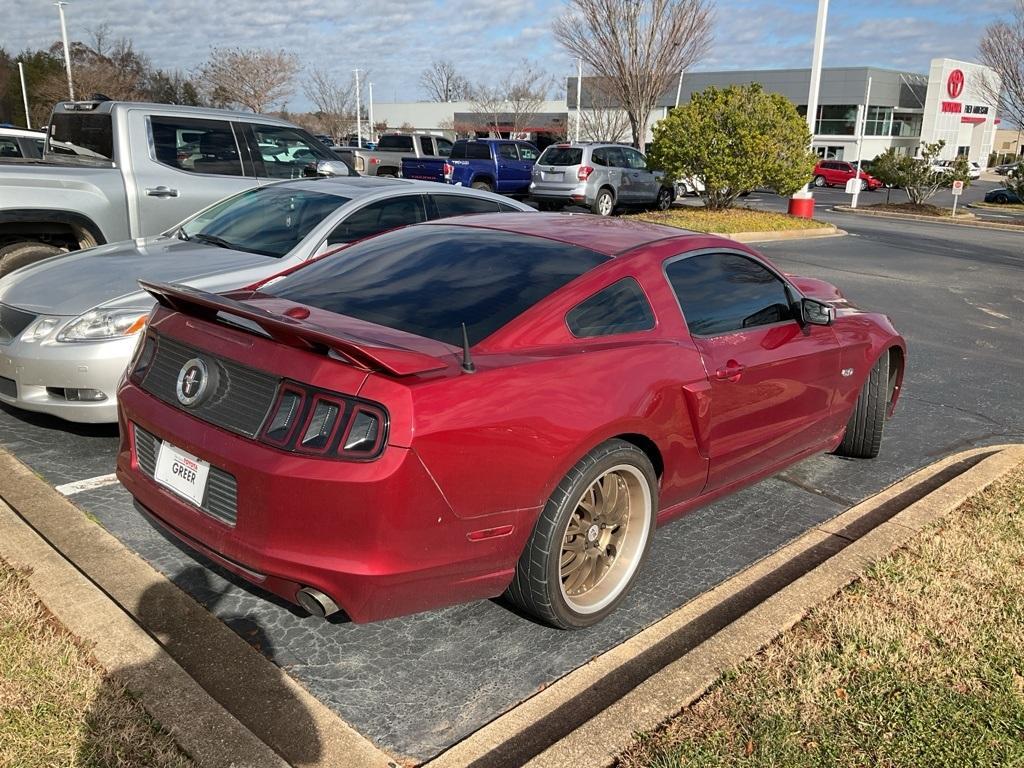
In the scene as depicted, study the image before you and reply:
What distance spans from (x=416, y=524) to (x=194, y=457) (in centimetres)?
85

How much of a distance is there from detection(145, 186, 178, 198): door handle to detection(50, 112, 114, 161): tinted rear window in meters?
0.44

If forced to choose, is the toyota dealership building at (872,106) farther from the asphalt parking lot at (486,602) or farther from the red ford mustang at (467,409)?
the red ford mustang at (467,409)

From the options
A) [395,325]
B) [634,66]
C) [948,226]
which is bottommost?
[948,226]

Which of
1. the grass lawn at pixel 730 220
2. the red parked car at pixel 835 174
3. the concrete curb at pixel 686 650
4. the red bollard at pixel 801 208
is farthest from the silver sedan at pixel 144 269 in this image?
the red parked car at pixel 835 174

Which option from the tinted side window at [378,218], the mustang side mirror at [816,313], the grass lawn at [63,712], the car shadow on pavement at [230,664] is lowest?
the car shadow on pavement at [230,664]

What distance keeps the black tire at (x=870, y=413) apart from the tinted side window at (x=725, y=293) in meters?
1.02

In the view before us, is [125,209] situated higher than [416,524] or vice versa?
[125,209]

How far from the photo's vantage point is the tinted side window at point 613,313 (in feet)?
10.8

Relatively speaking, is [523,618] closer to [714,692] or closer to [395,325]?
[714,692]

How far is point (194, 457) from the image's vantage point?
9.45 feet

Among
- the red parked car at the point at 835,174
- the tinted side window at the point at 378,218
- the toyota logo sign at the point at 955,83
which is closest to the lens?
the tinted side window at the point at 378,218

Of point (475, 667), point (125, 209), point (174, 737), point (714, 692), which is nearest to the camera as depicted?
point (174, 737)

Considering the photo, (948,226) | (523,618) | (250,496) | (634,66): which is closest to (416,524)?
(250,496)

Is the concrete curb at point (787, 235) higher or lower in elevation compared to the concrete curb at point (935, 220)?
higher
